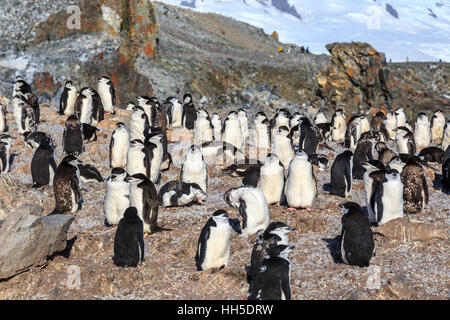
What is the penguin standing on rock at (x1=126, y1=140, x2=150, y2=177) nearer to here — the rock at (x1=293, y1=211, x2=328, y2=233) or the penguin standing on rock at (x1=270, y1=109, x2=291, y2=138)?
the rock at (x1=293, y1=211, x2=328, y2=233)

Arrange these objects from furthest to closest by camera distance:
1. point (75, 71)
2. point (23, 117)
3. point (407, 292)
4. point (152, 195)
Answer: point (75, 71), point (23, 117), point (152, 195), point (407, 292)

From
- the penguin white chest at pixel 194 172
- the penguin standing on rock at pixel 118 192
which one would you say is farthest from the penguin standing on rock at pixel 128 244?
the penguin white chest at pixel 194 172

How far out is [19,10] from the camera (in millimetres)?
25031

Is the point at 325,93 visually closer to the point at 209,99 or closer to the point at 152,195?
the point at 209,99

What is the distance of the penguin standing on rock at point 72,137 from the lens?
1340cm

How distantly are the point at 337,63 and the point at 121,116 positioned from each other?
20404mm

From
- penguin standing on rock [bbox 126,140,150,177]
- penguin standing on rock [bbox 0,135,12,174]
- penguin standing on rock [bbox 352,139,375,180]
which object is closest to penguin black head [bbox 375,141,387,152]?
penguin standing on rock [bbox 352,139,375,180]

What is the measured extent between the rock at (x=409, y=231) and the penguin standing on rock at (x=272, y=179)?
6.94 feet

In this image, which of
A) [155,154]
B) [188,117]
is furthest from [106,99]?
[155,154]

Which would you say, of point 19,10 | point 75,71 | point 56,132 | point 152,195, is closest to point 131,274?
point 152,195

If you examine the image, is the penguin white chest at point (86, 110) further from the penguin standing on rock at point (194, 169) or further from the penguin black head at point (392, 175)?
the penguin black head at point (392, 175)

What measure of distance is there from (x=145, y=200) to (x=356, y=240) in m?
3.23

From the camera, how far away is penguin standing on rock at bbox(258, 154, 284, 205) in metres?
9.80

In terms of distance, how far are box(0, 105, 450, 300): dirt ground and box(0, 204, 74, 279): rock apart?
15 centimetres
